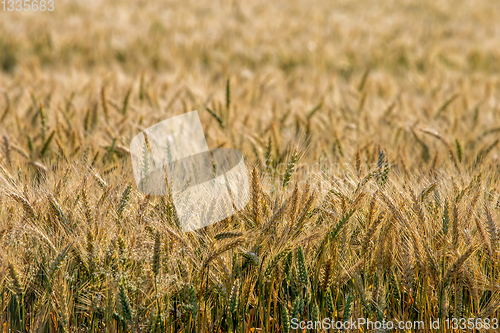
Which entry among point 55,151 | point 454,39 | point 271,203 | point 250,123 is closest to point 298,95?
point 250,123

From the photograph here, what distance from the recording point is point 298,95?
12.9ft

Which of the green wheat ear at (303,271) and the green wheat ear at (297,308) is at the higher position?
the green wheat ear at (303,271)

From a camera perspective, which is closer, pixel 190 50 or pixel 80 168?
pixel 80 168

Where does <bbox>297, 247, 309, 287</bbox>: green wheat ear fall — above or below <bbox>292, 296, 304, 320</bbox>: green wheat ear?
above

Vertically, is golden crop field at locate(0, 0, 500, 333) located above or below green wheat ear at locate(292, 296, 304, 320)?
above

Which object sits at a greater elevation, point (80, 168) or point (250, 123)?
point (250, 123)

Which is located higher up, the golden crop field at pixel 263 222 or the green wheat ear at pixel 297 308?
the golden crop field at pixel 263 222

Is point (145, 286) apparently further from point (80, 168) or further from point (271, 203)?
point (80, 168)

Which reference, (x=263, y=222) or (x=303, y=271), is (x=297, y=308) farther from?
(x=263, y=222)

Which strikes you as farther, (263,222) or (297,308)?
(263,222)

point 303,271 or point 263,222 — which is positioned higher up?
point 263,222

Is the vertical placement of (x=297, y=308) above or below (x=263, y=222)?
below

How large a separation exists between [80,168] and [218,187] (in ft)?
1.75

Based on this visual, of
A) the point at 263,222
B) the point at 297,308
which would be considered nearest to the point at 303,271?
the point at 297,308
